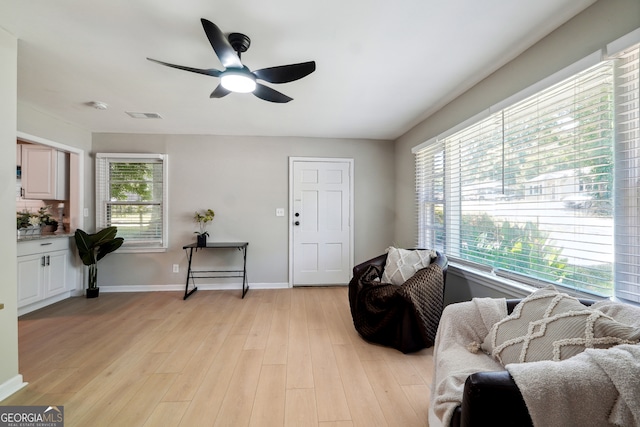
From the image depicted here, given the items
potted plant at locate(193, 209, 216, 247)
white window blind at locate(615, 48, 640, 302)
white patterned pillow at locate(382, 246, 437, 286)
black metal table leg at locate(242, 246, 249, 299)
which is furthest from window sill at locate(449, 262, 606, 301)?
potted plant at locate(193, 209, 216, 247)

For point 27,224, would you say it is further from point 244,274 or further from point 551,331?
point 551,331

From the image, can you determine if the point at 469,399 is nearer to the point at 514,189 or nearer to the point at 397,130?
the point at 514,189

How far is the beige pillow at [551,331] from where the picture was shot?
3.09 feet

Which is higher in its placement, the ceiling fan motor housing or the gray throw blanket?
the ceiling fan motor housing

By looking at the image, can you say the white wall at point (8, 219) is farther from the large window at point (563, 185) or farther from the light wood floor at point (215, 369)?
the large window at point (563, 185)

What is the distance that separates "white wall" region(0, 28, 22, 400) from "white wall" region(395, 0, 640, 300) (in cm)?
342

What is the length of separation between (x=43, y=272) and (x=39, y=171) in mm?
1327

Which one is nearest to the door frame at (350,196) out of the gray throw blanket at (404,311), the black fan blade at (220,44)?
the gray throw blanket at (404,311)

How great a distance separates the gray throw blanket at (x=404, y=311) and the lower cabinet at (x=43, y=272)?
3.64 metres

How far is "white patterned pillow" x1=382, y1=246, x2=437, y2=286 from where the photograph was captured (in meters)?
2.45

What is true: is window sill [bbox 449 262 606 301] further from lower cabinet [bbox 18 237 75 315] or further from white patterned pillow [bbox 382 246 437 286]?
lower cabinet [bbox 18 237 75 315]
